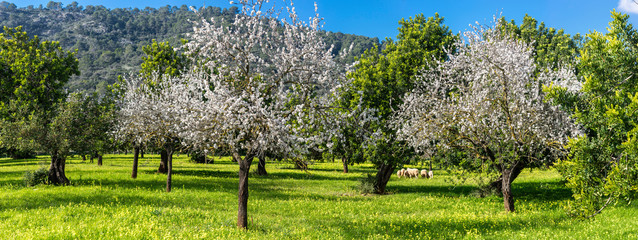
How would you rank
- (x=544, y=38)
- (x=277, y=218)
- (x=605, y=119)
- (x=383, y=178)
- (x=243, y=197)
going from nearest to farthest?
(x=605, y=119) < (x=243, y=197) < (x=277, y=218) < (x=383, y=178) < (x=544, y=38)

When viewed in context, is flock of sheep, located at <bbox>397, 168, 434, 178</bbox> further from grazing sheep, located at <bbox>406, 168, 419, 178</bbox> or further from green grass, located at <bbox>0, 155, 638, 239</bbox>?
green grass, located at <bbox>0, 155, 638, 239</bbox>

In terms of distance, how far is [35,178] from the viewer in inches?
1102

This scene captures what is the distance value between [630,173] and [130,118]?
29.2m

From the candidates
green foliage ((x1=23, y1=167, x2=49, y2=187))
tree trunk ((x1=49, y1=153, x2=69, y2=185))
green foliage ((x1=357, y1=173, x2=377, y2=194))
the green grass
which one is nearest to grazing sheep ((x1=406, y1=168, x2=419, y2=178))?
green foliage ((x1=357, y1=173, x2=377, y2=194))

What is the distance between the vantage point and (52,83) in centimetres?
3061

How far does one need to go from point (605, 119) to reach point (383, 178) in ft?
74.8

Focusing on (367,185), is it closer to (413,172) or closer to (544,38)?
(413,172)

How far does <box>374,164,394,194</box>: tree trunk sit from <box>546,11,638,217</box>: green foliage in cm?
2102

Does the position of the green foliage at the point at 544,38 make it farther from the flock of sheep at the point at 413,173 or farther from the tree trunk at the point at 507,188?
the tree trunk at the point at 507,188

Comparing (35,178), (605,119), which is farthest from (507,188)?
(35,178)

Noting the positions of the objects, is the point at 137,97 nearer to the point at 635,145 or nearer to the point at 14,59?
the point at 14,59

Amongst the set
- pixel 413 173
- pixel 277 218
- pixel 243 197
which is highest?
pixel 243 197

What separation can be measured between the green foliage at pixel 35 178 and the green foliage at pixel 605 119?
31.9 meters

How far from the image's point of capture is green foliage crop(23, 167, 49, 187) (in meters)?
27.7
